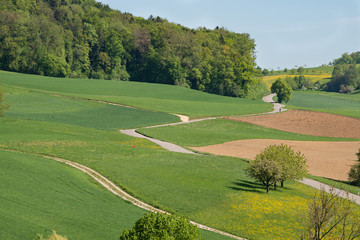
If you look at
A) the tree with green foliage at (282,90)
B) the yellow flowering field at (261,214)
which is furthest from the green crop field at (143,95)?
the yellow flowering field at (261,214)

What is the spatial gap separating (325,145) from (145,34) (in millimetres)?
111973

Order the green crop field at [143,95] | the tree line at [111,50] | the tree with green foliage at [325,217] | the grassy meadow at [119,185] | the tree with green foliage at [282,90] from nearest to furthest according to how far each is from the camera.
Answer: the tree with green foliage at [325,217]
the grassy meadow at [119,185]
the green crop field at [143,95]
the tree line at [111,50]
the tree with green foliage at [282,90]

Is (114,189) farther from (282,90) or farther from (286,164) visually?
(282,90)

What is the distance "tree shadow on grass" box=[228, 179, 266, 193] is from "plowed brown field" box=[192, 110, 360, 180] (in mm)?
12917

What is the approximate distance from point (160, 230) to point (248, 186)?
26284 mm

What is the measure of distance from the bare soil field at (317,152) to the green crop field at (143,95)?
2597 cm

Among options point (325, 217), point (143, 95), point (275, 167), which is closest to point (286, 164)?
point (275, 167)

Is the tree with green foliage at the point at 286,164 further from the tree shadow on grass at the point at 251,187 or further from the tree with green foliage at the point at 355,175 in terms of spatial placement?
the tree with green foliage at the point at 355,175

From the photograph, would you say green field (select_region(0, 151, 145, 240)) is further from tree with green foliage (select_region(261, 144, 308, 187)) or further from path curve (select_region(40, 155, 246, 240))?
tree with green foliage (select_region(261, 144, 308, 187))

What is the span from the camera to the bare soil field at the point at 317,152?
53.5m

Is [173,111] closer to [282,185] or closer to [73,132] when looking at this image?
[73,132]

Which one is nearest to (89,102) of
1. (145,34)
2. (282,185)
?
(282,185)

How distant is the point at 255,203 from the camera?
115 feet

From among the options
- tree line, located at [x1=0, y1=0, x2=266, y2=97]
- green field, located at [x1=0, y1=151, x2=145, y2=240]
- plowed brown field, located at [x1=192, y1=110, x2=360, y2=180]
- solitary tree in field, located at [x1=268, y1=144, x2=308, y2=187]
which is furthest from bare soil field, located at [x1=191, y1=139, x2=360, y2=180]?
tree line, located at [x1=0, y1=0, x2=266, y2=97]
